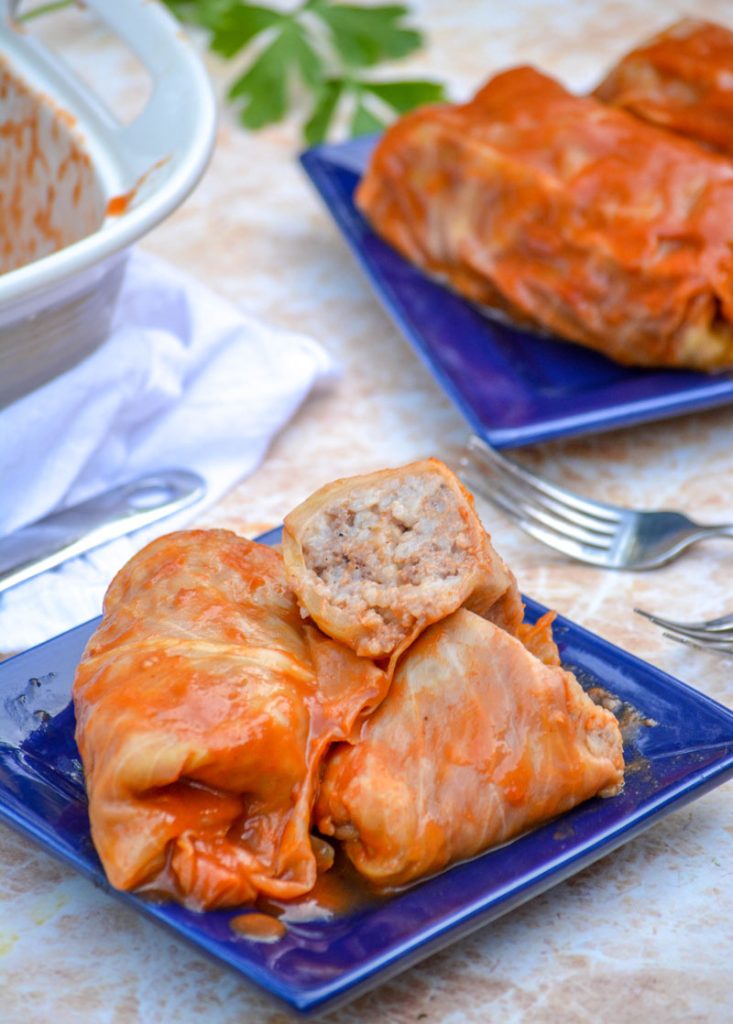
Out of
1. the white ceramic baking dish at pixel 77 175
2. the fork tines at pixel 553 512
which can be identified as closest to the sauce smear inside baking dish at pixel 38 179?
the white ceramic baking dish at pixel 77 175

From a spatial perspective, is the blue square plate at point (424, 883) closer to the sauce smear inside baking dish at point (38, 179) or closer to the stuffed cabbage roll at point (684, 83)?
the sauce smear inside baking dish at point (38, 179)

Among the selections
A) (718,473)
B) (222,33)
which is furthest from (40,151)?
(718,473)

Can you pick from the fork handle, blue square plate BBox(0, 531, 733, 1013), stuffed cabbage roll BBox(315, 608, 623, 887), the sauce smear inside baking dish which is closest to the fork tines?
the fork handle

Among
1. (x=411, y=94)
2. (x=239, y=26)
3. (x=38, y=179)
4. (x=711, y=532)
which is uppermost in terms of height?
(x=38, y=179)

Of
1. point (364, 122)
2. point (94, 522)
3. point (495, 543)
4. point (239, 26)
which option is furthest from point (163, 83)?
point (239, 26)

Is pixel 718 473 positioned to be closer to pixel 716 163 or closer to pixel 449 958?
pixel 716 163

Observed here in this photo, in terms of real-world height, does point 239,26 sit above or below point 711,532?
above

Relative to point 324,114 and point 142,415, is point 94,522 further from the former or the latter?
point 324,114
